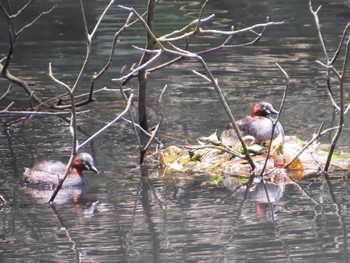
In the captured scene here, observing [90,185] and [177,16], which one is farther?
[177,16]

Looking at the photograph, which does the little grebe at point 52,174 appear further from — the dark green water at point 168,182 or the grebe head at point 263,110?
the grebe head at point 263,110

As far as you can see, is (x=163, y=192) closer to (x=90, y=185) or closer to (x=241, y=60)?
(x=90, y=185)

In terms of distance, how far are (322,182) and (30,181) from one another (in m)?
2.60

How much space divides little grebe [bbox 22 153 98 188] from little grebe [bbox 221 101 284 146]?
1.61 meters

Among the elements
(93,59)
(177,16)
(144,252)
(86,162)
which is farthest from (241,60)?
(144,252)

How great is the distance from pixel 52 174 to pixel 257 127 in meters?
2.47

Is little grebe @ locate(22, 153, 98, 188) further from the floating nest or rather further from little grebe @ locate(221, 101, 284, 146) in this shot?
little grebe @ locate(221, 101, 284, 146)

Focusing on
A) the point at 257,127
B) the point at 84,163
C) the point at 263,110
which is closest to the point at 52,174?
the point at 84,163

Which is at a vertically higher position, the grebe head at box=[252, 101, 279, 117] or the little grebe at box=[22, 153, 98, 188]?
the little grebe at box=[22, 153, 98, 188]

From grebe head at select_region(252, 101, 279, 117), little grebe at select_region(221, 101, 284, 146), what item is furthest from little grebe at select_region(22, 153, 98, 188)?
grebe head at select_region(252, 101, 279, 117)

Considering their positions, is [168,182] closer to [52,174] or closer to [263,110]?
[52,174]

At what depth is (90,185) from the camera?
9.96m

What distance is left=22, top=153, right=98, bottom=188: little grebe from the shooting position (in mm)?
9906

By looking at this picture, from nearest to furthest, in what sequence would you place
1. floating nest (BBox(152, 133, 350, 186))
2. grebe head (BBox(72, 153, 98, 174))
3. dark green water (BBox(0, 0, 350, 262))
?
dark green water (BBox(0, 0, 350, 262))
grebe head (BBox(72, 153, 98, 174))
floating nest (BBox(152, 133, 350, 186))
